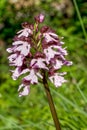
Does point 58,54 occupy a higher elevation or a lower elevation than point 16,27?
lower

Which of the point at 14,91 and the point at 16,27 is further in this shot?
the point at 16,27

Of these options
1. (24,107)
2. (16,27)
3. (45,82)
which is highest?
(16,27)

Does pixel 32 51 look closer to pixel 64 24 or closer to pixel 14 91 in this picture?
pixel 14 91

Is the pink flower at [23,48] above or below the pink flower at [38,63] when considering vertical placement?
above

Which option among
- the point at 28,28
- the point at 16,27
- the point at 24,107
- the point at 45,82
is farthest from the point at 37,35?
the point at 16,27

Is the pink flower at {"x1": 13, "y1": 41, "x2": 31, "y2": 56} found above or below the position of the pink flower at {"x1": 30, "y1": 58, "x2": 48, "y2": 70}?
above

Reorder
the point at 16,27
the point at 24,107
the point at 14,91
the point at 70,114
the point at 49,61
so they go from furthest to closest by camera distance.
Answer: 1. the point at 16,27
2. the point at 14,91
3. the point at 24,107
4. the point at 70,114
5. the point at 49,61

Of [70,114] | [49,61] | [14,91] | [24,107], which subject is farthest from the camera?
[14,91]
